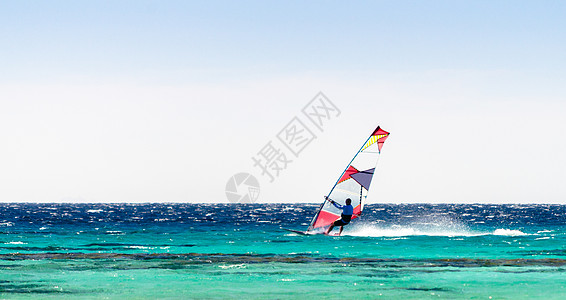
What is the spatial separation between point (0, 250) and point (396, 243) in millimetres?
22190

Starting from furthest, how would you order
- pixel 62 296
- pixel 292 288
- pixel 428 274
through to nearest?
pixel 428 274 → pixel 292 288 → pixel 62 296

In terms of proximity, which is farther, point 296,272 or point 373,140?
point 373,140

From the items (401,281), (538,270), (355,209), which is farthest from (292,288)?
(355,209)

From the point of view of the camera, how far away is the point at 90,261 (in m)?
30.5

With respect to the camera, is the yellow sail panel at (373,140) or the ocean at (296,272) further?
the yellow sail panel at (373,140)

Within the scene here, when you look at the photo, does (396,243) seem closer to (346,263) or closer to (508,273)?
(346,263)

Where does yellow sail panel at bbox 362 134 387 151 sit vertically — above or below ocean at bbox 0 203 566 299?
above

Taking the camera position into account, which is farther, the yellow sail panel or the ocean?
the yellow sail panel

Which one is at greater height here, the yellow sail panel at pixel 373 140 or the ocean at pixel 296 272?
the yellow sail panel at pixel 373 140

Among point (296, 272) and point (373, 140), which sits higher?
point (373, 140)

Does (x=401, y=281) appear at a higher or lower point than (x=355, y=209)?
lower

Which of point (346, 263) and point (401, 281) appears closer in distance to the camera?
point (401, 281)

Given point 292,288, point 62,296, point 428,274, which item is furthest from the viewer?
point 428,274

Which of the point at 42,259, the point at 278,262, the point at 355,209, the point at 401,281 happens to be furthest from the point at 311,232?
the point at 401,281
